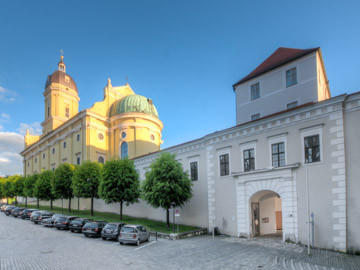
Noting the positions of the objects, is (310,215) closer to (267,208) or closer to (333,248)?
(333,248)

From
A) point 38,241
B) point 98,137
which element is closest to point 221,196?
point 38,241

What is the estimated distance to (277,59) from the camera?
27.6 meters

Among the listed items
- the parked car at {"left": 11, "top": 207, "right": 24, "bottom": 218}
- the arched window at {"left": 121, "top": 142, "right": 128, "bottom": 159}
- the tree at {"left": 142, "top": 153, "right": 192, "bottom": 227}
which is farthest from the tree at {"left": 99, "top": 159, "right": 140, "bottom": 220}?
Answer: the arched window at {"left": 121, "top": 142, "right": 128, "bottom": 159}

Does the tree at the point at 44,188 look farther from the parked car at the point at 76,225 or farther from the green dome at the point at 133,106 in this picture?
the parked car at the point at 76,225

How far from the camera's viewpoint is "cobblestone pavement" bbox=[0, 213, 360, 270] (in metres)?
13.6

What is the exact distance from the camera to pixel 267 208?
2481 cm

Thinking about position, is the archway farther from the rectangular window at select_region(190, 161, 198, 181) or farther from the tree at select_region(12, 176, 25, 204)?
the tree at select_region(12, 176, 25, 204)

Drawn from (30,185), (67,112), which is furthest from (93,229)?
(67,112)

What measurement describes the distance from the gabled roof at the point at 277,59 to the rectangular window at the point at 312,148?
29.4 feet

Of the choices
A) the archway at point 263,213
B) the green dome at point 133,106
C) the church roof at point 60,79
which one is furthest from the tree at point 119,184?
the church roof at point 60,79

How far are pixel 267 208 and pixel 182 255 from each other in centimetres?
1154

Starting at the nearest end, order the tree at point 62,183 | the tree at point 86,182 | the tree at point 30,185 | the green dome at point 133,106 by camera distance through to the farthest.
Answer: the tree at point 86,182 < the tree at point 62,183 < the green dome at point 133,106 < the tree at point 30,185

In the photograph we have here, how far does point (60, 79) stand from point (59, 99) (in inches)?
195

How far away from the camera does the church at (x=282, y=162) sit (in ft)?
57.4
